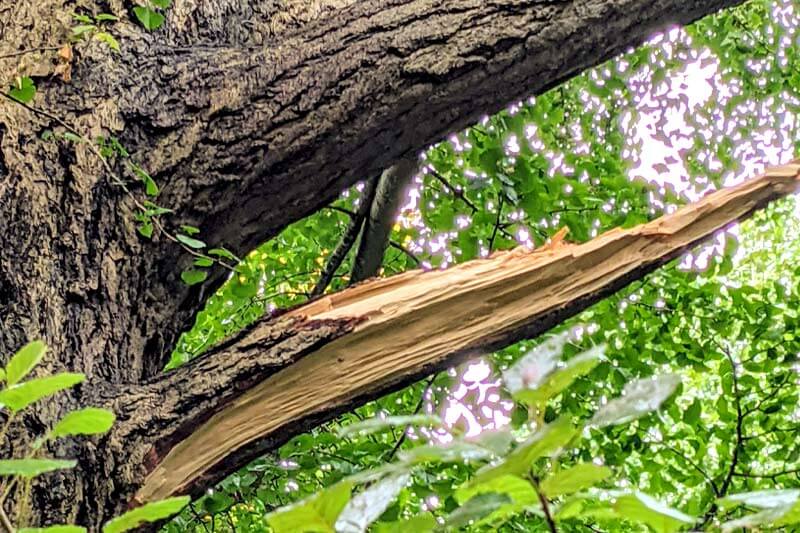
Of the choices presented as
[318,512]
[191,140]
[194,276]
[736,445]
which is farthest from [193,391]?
[736,445]

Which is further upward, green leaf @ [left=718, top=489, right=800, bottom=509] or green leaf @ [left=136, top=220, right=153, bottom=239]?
green leaf @ [left=136, top=220, right=153, bottom=239]

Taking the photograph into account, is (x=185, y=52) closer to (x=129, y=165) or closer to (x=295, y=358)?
(x=129, y=165)

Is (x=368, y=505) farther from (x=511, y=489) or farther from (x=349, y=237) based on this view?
(x=349, y=237)

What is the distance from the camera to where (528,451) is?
26 centimetres

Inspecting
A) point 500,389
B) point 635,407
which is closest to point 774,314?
point 500,389

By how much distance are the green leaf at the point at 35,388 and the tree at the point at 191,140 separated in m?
0.45

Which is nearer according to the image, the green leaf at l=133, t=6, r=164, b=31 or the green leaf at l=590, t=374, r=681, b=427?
the green leaf at l=590, t=374, r=681, b=427

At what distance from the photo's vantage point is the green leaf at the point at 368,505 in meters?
0.27

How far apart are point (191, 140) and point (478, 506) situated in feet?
2.56

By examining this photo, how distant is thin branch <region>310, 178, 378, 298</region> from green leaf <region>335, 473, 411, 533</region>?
53.3 inches

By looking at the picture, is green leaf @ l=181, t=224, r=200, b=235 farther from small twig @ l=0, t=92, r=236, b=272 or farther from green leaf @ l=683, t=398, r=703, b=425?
green leaf @ l=683, t=398, r=703, b=425

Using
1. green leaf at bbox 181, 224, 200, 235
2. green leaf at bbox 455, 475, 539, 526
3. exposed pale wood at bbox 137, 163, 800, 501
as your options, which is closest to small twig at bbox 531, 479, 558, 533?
green leaf at bbox 455, 475, 539, 526

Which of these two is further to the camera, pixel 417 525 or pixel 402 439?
pixel 402 439

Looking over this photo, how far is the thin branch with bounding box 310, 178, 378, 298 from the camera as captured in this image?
1643 millimetres
